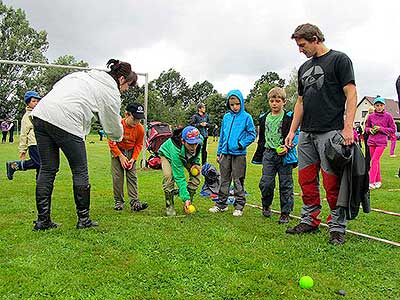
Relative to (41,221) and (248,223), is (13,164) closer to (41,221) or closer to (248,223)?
(41,221)

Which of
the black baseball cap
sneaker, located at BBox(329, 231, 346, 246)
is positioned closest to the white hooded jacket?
the black baseball cap

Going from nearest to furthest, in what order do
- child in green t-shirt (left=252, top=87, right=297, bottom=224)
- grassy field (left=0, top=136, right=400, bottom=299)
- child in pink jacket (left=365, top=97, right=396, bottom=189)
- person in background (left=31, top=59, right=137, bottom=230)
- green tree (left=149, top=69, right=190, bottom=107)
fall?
grassy field (left=0, top=136, right=400, bottom=299)
person in background (left=31, top=59, right=137, bottom=230)
child in green t-shirt (left=252, top=87, right=297, bottom=224)
child in pink jacket (left=365, top=97, right=396, bottom=189)
green tree (left=149, top=69, right=190, bottom=107)

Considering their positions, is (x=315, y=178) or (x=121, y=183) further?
(x=121, y=183)

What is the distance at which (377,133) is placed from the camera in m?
8.12

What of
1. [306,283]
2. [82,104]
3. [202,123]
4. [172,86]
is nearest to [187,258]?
[306,283]

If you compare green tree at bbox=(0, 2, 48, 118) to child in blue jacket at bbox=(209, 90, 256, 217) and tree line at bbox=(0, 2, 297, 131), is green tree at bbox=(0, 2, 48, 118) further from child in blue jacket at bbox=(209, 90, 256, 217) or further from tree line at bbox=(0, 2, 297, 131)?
child in blue jacket at bbox=(209, 90, 256, 217)

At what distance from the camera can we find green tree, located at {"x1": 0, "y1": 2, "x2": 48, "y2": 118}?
38312mm

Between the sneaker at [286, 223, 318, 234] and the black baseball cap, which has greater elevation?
the black baseball cap

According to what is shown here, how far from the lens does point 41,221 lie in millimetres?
4465

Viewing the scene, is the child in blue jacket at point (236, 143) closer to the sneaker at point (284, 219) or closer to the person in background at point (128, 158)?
the sneaker at point (284, 219)

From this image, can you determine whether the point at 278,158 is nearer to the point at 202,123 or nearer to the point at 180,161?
the point at 180,161

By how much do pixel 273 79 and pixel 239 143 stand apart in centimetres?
7124

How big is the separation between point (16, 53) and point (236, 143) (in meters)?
42.2

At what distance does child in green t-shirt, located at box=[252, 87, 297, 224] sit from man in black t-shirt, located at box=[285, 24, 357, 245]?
54 centimetres
